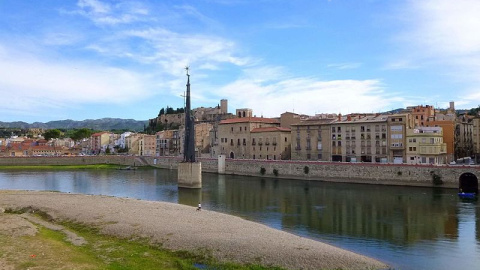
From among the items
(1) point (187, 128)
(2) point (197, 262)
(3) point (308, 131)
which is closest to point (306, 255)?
(2) point (197, 262)

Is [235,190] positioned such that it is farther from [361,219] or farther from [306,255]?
[306,255]

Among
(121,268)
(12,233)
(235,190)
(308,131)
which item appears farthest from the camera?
(308,131)

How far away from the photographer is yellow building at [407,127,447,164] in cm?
6562

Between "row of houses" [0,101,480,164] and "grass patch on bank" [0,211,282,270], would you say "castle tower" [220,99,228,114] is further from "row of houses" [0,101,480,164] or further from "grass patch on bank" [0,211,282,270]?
"grass patch on bank" [0,211,282,270]

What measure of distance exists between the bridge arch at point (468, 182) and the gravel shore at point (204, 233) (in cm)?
3749

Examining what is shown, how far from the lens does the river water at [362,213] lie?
26547 mm

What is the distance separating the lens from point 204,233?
27.7 metres

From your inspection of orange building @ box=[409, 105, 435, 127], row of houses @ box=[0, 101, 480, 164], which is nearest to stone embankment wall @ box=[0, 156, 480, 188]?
row of houses @ box=[0, 101, 480, 164]

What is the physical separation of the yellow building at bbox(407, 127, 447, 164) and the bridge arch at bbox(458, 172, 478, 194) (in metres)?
8.77

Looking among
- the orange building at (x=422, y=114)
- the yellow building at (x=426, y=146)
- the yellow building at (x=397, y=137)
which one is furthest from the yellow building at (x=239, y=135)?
the yellow building at (x=426, y=146)

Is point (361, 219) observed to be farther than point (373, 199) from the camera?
No

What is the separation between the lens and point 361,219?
37375mm

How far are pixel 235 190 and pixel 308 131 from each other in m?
29.3

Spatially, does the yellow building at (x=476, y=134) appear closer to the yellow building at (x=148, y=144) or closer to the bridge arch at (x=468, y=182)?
the bridge arch at (x=468, y=182)
